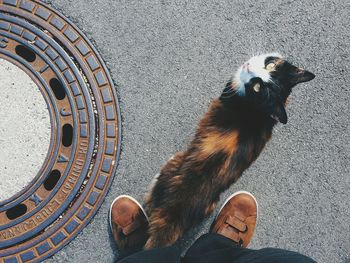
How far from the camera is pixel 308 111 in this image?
2668 mm

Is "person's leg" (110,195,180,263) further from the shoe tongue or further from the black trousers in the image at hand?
the shoe tongue

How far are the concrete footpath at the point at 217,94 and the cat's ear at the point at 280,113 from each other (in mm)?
482

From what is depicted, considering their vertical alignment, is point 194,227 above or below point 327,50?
below

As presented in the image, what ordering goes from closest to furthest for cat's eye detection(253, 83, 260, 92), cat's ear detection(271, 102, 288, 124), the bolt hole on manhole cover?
cat's ear detection(271, 102, 288, 124) → cat's eye detection(253, 83, 260, 92) → the bolt hole on manhole cover

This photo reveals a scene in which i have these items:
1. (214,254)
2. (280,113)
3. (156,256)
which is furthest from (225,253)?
(280,113)

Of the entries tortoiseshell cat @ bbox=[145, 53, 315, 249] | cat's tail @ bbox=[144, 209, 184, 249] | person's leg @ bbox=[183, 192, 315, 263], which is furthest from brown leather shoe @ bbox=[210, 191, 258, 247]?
cat's tail @ bbox=[144, 209, 184, 249]

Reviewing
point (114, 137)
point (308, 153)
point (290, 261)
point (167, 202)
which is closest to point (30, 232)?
point (114, 137)

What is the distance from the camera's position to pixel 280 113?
2.14m

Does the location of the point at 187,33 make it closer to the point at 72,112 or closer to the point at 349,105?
the point at 72,112

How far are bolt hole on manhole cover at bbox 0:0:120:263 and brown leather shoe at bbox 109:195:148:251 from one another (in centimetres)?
12

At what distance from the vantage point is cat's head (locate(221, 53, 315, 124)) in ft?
7.16

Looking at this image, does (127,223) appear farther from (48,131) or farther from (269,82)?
(269,82)

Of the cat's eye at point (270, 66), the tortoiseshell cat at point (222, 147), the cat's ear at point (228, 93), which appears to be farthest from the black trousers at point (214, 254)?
the cat's eye at point (270, 66)

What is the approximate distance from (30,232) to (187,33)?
1534mm
